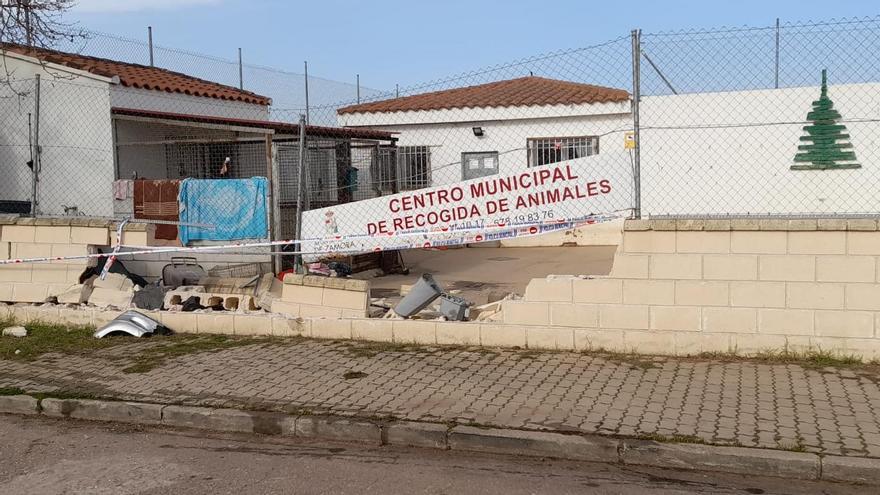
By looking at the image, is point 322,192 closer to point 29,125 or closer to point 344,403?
point 29,125

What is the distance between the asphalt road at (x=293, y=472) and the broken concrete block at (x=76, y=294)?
13.0 feet

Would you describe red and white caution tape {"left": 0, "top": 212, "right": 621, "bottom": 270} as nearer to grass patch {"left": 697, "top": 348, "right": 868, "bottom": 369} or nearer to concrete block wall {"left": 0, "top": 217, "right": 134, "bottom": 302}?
concrete block wall {"left": 0, "top": 217, "right": 134, "bottom": 302}

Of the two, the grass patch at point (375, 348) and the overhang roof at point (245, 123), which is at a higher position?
the overhang roof at point (245, 123)

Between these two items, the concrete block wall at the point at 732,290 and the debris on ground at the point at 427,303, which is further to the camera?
the debris on ground at the point at 427,303

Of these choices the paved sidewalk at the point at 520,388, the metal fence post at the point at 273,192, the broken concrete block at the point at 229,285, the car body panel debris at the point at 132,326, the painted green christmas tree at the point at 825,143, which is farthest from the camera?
the painted green christmas tree at the point at 825,143

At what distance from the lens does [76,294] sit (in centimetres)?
1012

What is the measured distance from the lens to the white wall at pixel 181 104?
14609 mm

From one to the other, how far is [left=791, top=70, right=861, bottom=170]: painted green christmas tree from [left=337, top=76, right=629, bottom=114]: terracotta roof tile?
139 inches

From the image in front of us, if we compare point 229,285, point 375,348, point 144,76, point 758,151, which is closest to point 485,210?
point 375,348

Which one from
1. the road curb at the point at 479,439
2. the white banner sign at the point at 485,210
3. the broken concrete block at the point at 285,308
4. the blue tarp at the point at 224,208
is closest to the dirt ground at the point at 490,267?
the white banner sign at the point at 485,210

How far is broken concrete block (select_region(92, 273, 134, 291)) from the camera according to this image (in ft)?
33.2

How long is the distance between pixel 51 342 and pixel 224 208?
125 inches

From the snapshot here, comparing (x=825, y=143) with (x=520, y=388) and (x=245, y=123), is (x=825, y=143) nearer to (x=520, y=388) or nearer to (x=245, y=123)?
(x=245, y=123)

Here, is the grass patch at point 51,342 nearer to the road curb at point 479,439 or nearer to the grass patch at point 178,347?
the grass patch at point 178,347
